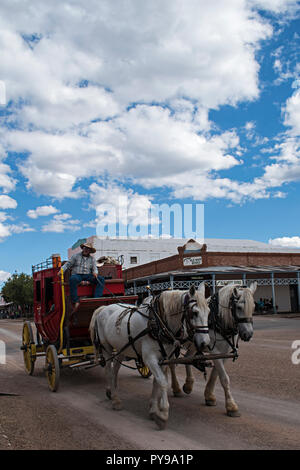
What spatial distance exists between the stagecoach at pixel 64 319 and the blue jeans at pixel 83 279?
0.15m

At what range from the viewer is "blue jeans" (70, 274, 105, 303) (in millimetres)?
7957

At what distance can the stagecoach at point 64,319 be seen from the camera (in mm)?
7895

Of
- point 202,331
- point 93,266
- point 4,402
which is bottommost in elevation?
point 4,402

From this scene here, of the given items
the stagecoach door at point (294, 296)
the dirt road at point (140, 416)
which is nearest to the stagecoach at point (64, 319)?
the dirt road at point (140, 416)

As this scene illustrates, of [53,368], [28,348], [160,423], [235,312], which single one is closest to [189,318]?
[235,312]

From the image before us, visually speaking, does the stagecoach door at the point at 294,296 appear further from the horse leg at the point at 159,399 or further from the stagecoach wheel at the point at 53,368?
the horse leg at the point at 159,399

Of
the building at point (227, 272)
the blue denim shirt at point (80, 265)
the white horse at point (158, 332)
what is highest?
the building at point (227, 272)

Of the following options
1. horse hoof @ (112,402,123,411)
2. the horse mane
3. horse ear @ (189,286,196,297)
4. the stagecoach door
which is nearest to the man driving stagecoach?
horse hoof @ (112,402,123,411)

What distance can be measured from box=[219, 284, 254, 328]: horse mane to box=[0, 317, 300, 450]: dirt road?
1.40 meters

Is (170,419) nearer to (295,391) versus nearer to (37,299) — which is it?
(295,391)

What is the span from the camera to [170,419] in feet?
18.5

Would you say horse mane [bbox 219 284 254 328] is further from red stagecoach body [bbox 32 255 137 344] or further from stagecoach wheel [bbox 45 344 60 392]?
stagecoach wheel [bbox 45 344 60 392]

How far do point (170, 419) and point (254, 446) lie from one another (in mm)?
1453
